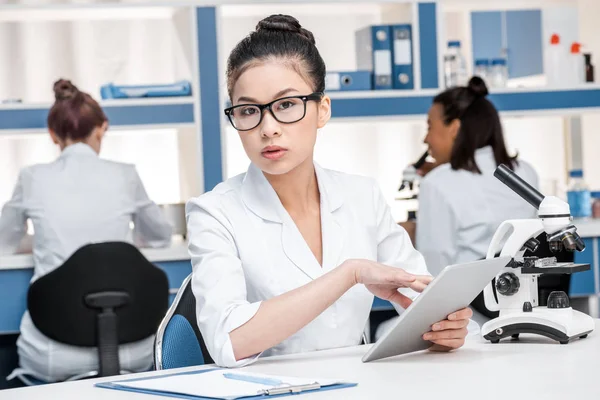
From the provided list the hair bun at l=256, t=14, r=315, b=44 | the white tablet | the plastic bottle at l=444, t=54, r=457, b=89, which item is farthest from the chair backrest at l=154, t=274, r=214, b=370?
the plastic bottle at l=444, t=54, r=457, b=89

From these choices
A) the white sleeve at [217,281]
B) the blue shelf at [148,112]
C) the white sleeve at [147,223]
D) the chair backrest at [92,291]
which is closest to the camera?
the white sleeve at [217,281]

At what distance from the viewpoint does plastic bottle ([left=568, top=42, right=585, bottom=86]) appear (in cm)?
409

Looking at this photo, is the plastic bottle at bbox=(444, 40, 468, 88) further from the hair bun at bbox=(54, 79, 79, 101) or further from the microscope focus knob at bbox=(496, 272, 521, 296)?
the microscope focus knob at bbox=(496, 272, 521, 296)

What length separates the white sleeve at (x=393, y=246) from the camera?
1.82 m

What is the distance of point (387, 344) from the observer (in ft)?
4.71

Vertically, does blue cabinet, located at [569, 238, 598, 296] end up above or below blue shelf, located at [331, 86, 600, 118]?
below

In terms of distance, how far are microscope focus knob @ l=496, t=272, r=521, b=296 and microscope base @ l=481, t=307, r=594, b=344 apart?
0.04 m

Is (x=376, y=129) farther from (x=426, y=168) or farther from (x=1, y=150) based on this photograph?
(x=1, y=150)

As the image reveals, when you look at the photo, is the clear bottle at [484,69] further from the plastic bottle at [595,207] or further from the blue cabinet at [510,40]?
the plastic bottle at [595,207]

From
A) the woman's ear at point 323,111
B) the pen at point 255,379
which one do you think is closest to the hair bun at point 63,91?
the woman's ear at point 323,111

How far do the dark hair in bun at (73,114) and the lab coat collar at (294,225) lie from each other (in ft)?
5.76

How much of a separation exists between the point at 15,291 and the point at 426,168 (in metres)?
1.66

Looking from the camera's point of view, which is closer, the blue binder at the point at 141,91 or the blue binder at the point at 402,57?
the blue binder at the point at 141,91

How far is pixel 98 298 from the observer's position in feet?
9.36
